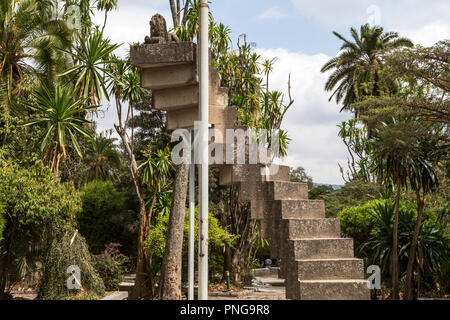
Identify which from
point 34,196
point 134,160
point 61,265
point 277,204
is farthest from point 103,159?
point 277,204

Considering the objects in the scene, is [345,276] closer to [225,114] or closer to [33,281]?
[225,114]

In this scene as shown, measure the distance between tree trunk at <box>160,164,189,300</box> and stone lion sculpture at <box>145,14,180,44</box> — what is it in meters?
8.78

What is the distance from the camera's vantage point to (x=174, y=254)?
13.9m

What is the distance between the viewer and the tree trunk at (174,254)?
13695mm

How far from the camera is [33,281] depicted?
1914 centimetres

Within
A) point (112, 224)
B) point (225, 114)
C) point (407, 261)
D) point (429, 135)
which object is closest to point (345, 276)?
point (225, 114)

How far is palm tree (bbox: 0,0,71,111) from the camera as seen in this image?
572 inches

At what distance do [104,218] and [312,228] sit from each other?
64.3 feet

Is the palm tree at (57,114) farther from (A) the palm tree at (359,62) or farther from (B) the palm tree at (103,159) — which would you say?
(A) the palm tree at (359,62)

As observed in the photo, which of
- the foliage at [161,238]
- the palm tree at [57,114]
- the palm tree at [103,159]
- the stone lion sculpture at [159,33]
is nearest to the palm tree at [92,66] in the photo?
the palm tree at [57,114]

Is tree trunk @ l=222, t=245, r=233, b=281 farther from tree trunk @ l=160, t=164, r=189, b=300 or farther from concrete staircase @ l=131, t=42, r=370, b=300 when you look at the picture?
concrete staircase @ l=131, t=42, r=370, b=300

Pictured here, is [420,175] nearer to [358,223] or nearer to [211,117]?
[358,223]

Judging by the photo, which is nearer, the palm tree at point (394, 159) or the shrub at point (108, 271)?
the palm tree at point (394, 159)

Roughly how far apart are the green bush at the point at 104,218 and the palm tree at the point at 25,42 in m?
8.24
